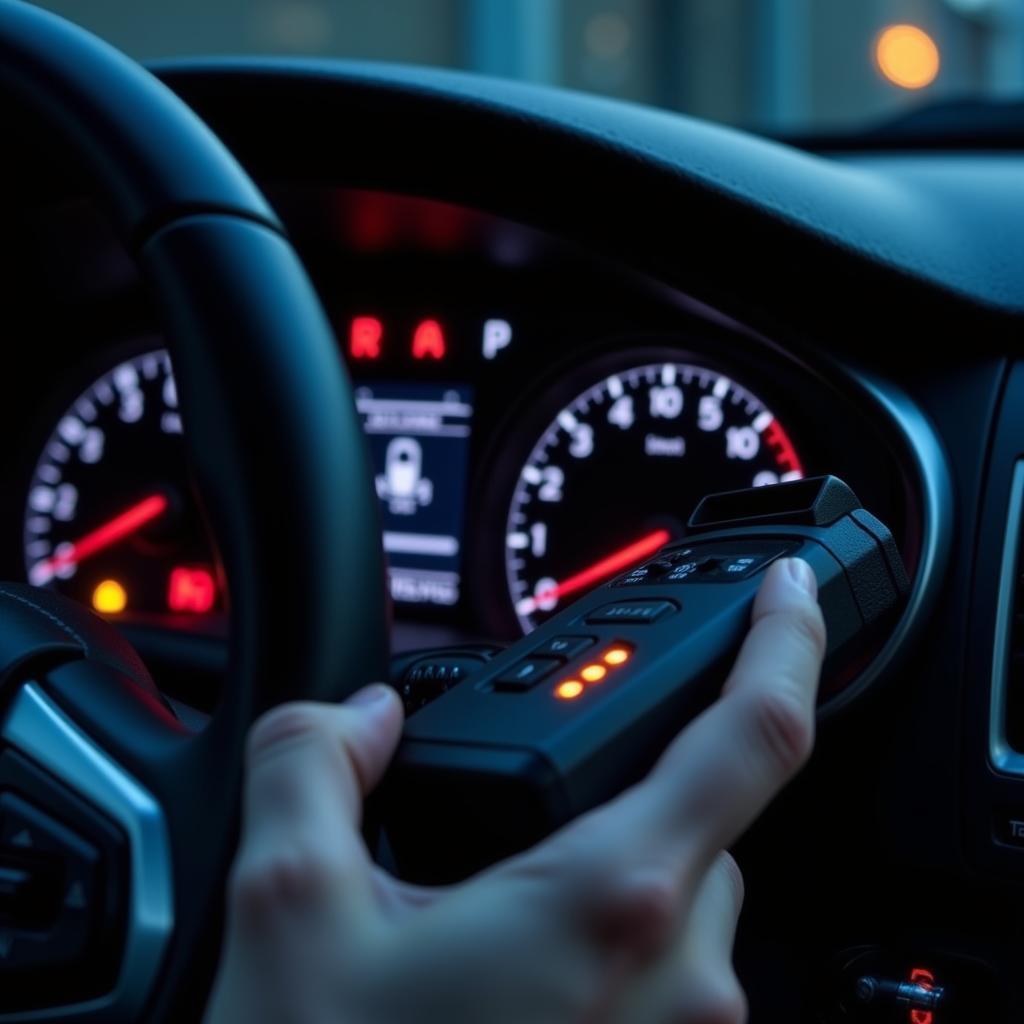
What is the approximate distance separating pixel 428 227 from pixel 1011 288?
62cm

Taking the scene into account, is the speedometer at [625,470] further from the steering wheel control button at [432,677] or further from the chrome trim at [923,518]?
the steering wheel control button at [432,677]

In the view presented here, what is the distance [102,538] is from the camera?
182 cm

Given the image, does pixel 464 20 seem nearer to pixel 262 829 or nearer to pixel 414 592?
pixel 414 592

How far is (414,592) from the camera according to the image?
1.72 m

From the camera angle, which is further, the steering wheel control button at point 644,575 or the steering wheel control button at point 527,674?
the steering wheel control button at point 644,575

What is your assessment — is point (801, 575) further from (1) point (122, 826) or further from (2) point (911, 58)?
(2) point (911, 58)

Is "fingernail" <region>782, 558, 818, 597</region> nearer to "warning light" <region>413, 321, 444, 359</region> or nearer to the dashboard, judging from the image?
the dashboard

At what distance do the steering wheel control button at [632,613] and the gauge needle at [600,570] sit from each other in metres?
0.73

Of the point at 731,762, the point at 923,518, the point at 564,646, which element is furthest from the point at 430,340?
the point at 731,762

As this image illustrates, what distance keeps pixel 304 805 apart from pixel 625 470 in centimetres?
106

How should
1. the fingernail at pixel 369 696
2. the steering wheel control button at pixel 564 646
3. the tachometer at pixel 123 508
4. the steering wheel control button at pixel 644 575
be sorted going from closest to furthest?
the fingernail at pixel 369 696 < the steering wheel control button at pixel 564 646 < the steering wheel control button at pixel 644 575 < the tachometer at pixel 123 508

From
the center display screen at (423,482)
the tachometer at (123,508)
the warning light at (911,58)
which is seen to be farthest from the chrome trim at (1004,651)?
the warning light at (911,58)

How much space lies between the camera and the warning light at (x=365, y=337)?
1.78 m

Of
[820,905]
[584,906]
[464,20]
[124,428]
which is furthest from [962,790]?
[464,20]
